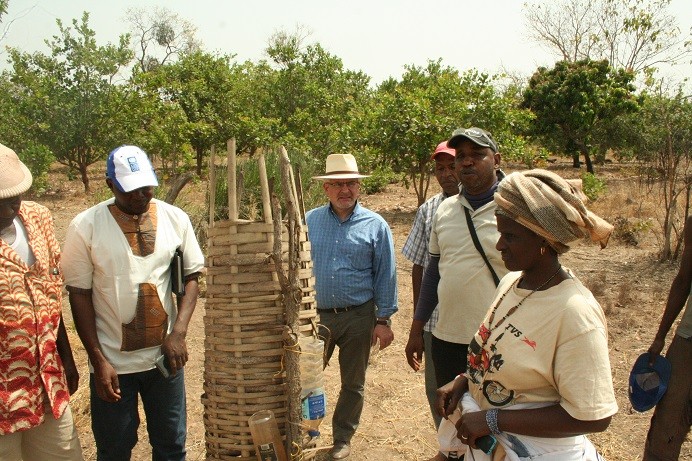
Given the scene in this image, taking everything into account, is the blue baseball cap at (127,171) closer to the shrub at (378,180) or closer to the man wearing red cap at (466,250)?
the man wearing red cap at (466,250)

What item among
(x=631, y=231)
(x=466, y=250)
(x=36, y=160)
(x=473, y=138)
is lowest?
(x=631, y=231)

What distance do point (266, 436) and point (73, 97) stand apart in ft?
50.9

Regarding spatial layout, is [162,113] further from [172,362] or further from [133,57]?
[172,362]

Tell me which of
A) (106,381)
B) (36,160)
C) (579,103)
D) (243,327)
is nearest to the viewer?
(106,381)

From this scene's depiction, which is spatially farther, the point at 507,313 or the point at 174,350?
the point at 174,350

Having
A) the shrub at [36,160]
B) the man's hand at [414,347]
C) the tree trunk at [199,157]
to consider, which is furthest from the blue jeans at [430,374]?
the tree trunk at [199,157]

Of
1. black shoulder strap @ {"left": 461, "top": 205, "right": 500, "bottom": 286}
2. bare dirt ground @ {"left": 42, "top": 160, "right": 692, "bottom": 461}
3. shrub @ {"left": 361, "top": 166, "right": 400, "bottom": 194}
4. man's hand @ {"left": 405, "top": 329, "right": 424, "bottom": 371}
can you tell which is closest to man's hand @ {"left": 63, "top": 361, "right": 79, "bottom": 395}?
bare dirt ground @ {"left": 42, "top": 160, "right": 692, "bottom": 461}

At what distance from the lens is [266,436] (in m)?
2.68

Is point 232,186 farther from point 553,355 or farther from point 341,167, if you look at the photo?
point 553,355

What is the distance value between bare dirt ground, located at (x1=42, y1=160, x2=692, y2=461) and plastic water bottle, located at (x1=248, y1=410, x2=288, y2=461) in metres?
1.24

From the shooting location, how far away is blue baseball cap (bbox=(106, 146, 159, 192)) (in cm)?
265

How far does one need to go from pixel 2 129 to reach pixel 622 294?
46.6ft

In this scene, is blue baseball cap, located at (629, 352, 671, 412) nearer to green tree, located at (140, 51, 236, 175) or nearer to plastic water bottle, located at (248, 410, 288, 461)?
plastic water bottle, located at (248, 410, 288, 461)

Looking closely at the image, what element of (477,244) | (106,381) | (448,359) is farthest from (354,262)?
(106,381)
